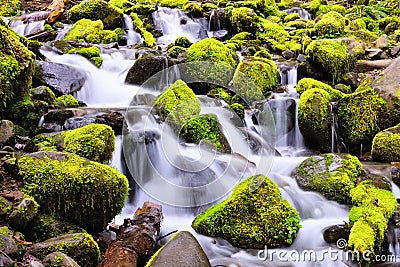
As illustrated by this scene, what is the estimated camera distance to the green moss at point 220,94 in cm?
841

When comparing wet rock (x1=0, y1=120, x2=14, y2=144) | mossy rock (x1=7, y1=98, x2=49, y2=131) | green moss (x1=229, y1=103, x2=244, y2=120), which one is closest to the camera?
wet rock (x1=0, y1=120, x2=14, y2=144)

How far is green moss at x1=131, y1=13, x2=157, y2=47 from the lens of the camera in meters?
12.5

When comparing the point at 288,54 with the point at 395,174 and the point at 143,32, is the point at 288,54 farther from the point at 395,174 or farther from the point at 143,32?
the point at 395,174

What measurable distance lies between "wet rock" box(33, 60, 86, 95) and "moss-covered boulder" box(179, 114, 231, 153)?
2897mm

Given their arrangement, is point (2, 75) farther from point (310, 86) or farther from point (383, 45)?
point (383, 45)

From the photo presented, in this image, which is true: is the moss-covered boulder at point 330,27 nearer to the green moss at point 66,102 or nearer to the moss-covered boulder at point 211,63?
the moss-covered boulder at point 211,63

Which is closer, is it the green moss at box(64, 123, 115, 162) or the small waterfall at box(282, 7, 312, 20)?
the green moss at box(64, 123, 115, 162)

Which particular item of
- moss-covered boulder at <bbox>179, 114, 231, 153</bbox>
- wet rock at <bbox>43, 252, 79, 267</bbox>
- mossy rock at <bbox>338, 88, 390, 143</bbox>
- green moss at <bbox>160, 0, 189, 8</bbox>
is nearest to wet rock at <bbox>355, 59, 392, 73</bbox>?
mossy rock at <bbox>338, 88, 390, 143</bbox>

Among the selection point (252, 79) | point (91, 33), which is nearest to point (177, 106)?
point (252, 79)

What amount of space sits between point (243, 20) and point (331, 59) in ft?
16.5

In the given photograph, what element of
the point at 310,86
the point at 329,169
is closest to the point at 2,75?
the point at 329,169

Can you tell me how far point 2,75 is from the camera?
5.58m

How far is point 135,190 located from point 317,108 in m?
4.03

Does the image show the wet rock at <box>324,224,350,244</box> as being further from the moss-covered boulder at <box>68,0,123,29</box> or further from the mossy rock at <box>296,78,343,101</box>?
the moss-covered boulder at <box>68,0,123,29</box>
